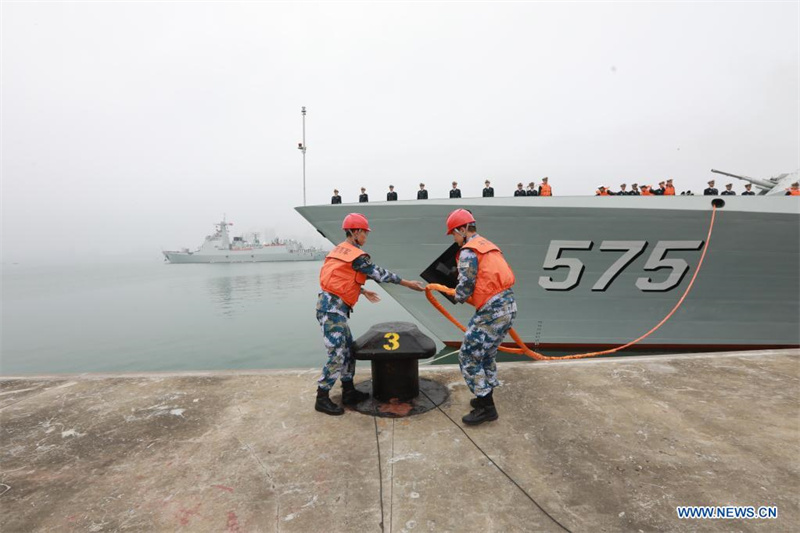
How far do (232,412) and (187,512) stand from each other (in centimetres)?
127

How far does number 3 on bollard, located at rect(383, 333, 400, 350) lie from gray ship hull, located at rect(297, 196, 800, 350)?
4.10 meters

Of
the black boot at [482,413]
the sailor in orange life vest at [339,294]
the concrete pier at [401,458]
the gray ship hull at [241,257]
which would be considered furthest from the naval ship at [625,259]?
the gray ship hull at [241,257]

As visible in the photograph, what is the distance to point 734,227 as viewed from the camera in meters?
6.58

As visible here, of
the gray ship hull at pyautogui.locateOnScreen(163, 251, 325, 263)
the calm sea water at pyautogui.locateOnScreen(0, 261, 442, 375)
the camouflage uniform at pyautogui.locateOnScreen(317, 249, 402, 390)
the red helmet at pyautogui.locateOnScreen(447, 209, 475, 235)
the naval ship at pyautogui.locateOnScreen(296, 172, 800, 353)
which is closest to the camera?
the red helmet at pyautogui.locateOnScreen(447, 209, 475, 235)

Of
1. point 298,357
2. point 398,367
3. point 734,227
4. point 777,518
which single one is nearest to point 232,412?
point 398,367

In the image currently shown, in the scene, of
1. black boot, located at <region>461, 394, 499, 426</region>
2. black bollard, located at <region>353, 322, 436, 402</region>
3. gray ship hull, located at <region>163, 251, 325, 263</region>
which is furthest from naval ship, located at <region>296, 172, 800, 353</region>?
gray ship hull, located at <region>163, 251, 325, 263</region>

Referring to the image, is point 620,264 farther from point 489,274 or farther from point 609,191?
point 489,274

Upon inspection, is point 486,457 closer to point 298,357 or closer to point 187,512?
point 187,512

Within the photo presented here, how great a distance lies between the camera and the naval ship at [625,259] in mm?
6602

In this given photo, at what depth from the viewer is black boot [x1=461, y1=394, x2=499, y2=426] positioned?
9.57ft

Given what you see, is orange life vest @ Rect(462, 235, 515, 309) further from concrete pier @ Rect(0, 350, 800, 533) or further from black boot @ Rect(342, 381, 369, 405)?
black boot @ Rect(342, 381, 369, 405)

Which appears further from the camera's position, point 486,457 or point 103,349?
point 103,349

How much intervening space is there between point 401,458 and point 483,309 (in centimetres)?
127

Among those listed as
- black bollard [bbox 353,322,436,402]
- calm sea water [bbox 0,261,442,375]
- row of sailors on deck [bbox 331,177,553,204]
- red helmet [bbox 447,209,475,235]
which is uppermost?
row of sailors on deck [bbox 331,177,553,204]
